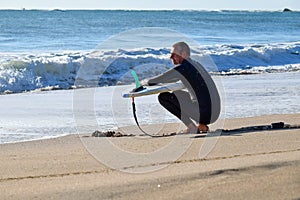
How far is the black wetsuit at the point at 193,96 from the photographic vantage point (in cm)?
742

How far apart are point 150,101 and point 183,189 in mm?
7160

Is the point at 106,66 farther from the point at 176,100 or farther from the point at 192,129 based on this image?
the point at 192,129

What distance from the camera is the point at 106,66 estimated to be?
21188 millimetres

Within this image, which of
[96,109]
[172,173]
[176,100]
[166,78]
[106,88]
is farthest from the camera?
[106,88]

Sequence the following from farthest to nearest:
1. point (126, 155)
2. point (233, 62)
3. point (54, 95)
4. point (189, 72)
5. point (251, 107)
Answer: point (233, 62), point (54, 95), point (251, 107), point (189, 72), point (126, 155)

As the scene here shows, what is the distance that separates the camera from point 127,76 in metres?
17.7

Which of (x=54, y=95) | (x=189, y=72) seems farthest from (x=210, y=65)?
(x=189, y=72)

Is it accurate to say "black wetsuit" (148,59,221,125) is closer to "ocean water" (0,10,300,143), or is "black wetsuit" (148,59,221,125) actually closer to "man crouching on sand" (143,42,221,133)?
"man crouching on sand" (143,42,221,133)

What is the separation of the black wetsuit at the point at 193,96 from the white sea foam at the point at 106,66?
8.54 m

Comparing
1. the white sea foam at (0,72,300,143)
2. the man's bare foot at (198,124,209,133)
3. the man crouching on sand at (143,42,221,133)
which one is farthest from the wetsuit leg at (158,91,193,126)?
the white sea foam at (0,72,300,143)

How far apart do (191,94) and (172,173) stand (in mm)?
2670

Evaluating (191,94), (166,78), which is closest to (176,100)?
(191,94)

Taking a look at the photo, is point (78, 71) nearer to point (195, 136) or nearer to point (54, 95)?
point (54, 95)

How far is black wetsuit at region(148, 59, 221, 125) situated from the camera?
7.42 metres
